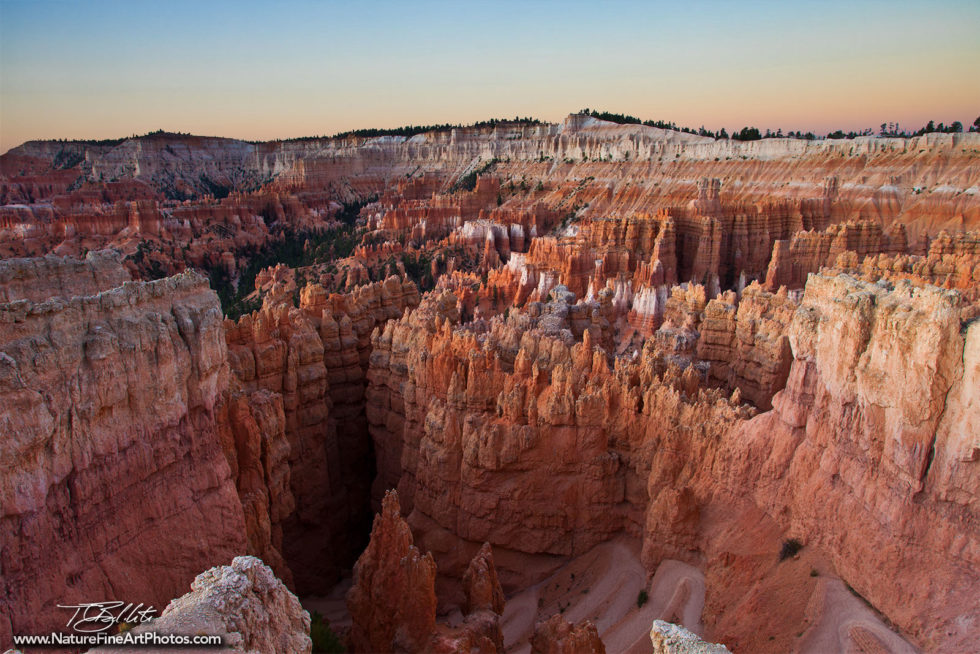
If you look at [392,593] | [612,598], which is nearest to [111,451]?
[392,593]

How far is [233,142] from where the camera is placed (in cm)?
16550

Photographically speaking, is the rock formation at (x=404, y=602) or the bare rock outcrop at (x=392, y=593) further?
the bare rock outcrop at (x=392, y=593)

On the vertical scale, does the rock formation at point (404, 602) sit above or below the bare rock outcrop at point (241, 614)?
below

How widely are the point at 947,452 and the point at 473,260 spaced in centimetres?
5371

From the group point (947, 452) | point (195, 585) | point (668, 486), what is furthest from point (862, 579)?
point (195, 585)

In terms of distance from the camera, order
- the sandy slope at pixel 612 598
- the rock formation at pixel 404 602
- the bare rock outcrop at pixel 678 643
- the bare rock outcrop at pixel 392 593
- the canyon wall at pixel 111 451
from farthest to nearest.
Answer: the sandy slope at pixel 612 598 < the bare rock outcrop at pixel 392 593 < the rock formation at pixel 404 602 < the canyon wall at pixel 111 451 < the bare rock outcrop at pixel 678 643

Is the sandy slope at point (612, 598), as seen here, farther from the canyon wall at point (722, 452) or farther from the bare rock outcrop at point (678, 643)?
the bare rock outcrop at point (678, 643)

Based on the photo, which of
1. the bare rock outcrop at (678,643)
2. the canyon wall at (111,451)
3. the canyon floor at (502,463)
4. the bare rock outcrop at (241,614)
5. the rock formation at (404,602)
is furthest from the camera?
the rock formation at (404,602)
